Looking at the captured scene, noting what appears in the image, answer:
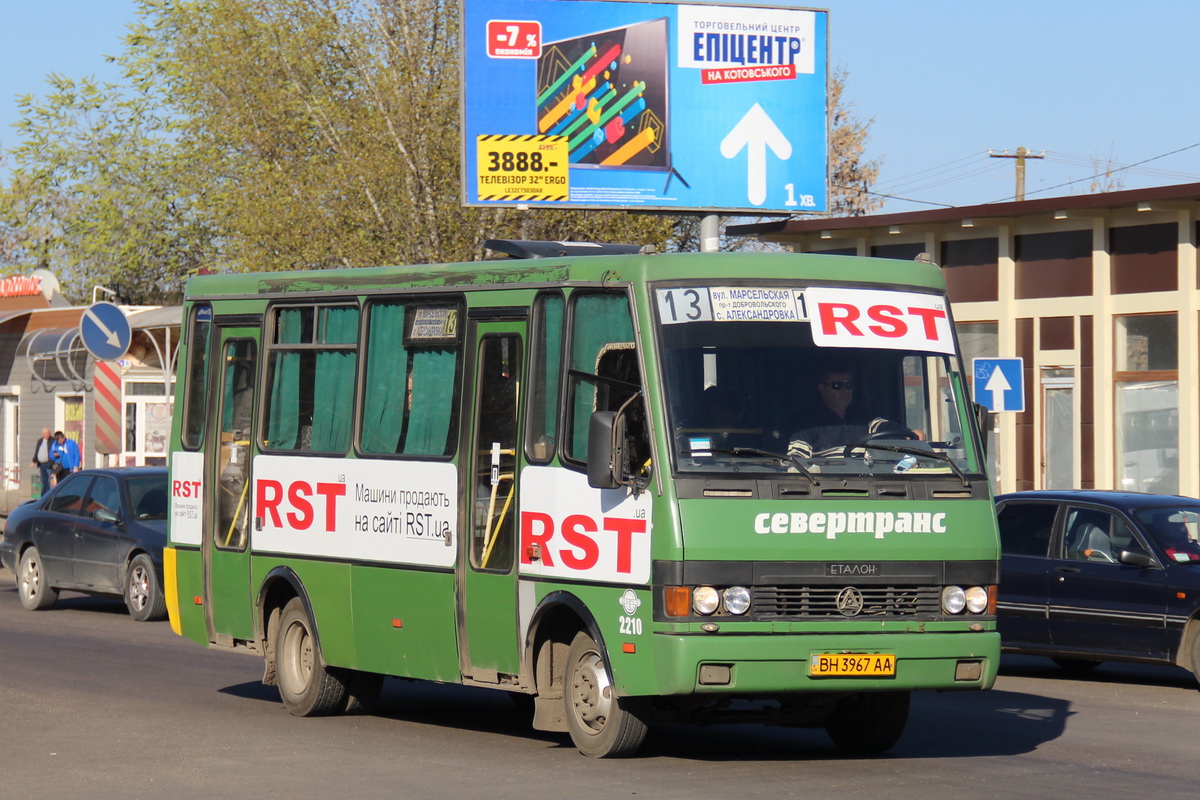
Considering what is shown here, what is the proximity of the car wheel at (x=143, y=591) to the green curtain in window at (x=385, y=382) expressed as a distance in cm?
841

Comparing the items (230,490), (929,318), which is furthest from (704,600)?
(230,490)

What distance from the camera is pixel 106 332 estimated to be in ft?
84.7

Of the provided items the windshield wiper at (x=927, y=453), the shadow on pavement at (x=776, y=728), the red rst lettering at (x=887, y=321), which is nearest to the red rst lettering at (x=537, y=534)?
the shadow on pavement at (x=776, y=728)

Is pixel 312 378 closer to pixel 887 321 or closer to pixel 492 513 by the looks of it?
pixel 492 513

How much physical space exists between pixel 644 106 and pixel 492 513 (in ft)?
51.5

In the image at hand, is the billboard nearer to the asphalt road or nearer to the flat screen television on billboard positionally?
the flat screen television on billboard

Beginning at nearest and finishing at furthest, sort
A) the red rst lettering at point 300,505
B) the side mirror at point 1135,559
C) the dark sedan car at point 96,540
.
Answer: the red rst lettering at point 300,505 → the side mirror at point 1135,559 → the dark sedan car at point 96,540

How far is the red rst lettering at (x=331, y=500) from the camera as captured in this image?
1250 cm

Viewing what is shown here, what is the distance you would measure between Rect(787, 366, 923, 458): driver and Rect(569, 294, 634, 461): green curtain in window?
103 centimetres

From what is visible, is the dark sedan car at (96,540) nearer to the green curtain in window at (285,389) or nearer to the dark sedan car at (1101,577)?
the green curtain in window at (285,389)

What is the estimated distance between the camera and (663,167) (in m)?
26.3

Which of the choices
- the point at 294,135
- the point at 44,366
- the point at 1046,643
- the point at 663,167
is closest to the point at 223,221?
the point at 294,135

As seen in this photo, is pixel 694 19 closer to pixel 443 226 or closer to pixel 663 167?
pixel 663 167

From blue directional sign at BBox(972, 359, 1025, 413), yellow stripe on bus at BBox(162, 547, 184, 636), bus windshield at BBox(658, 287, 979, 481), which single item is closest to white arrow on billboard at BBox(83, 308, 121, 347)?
blue directional sign at BBox(972, 359, 1025, 413)
